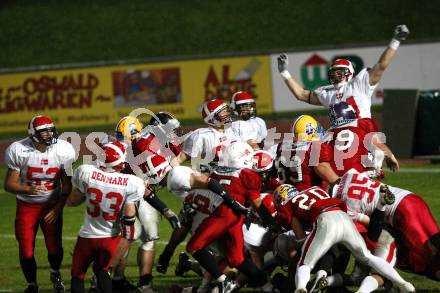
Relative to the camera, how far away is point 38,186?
Answer: 1092 cm

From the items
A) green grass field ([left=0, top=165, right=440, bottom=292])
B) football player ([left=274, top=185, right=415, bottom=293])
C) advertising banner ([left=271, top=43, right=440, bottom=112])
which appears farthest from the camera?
advertising banner ([left=271, top=43, right=440, bottom=112])

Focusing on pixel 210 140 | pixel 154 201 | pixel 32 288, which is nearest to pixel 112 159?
pixel 154 201

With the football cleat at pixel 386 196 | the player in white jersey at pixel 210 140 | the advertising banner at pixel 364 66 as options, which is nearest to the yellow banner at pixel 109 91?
the advertising banner at pixel 364 66

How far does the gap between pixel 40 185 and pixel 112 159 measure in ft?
5.36

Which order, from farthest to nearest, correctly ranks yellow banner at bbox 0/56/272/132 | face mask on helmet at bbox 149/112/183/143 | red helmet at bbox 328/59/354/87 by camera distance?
1. yellow banner at bbox 0/56/272/132
2. face mask on helmet at bbox 149/112/183/143
3. red helmet at bbox 328/59/354/87

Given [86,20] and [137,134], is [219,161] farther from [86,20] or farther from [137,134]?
[86,20]

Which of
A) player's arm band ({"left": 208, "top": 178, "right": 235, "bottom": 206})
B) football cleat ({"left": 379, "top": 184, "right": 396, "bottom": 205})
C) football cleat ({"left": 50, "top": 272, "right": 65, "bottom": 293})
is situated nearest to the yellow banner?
football cleat ({"left": 50, "top": 272, "right": 65, "bottom": 293})

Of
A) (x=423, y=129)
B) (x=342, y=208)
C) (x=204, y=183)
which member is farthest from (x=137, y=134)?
(x=423, y=129)

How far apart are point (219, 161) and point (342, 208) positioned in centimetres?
149

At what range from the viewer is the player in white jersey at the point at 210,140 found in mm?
10320

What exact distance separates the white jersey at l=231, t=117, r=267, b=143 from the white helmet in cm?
291

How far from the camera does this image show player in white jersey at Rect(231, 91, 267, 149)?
492 inches

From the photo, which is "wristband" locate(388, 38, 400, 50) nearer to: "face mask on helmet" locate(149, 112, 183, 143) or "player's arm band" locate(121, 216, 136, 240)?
"face mask on helmet" locate(149, 112, 183, 143)

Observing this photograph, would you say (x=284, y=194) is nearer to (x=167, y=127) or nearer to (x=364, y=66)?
(x=167, y=127)
